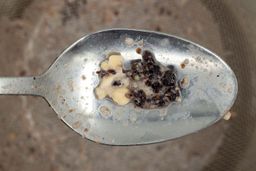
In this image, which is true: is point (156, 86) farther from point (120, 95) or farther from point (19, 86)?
point (19, 86)

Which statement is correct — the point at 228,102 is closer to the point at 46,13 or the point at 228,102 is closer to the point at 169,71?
the point at 169,71

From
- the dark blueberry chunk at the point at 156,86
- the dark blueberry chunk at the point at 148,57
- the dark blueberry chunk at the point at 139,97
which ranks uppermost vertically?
the dark blueberry chunk at the point at 148,57

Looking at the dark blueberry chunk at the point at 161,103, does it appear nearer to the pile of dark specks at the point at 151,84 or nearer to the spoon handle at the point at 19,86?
the pile of dark specks at the point at 151,84

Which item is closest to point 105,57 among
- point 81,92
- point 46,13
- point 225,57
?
point 81,92

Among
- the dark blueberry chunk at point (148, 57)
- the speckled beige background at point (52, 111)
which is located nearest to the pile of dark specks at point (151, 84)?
the dark blueberry chunk at point (148, 57)

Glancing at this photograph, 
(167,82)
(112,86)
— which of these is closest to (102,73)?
(112,86)

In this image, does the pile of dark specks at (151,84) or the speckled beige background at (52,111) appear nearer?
the pile of dark specks at (151,84)

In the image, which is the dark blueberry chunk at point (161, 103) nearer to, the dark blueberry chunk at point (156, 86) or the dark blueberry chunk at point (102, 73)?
the dark blueberry chunk at point (156, 86)

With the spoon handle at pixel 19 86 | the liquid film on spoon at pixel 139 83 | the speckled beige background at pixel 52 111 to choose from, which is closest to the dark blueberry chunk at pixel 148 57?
the liquid film on spoon at pixel 139 83

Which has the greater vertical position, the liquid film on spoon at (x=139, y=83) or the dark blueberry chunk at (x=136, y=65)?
the dark blueberry chunk at (x=136, y=65)
